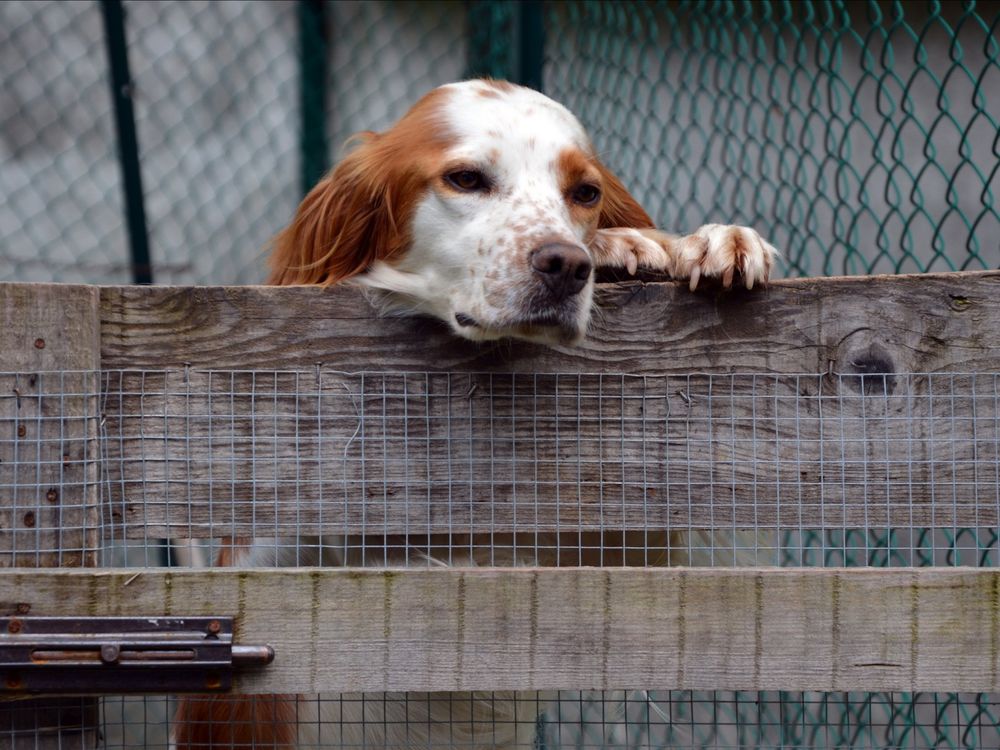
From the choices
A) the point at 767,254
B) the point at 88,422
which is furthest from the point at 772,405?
the point at 88,422

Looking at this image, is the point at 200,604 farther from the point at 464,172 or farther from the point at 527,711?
the point at 464,172

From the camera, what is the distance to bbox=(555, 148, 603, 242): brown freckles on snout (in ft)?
6.93

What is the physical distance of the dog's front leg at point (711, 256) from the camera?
161 cm

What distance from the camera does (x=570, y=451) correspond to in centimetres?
158

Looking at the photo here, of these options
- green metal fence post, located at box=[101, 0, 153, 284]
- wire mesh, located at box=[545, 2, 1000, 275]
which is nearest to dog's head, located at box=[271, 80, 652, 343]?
wire mesh, located at box=[545, 2, 1000, 275]

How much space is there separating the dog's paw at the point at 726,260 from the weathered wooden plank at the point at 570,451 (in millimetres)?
146

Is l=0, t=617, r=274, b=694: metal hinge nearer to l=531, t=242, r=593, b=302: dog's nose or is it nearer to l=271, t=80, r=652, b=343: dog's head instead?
l=271, t=80, r=652, b=343: dog's head

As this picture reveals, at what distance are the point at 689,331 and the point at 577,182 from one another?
24.2 inches

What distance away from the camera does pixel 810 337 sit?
1610 mm

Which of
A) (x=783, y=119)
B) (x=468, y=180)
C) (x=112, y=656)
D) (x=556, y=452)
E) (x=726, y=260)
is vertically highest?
(x=783, y=119)

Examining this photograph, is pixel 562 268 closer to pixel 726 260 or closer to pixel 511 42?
pixel 726 260

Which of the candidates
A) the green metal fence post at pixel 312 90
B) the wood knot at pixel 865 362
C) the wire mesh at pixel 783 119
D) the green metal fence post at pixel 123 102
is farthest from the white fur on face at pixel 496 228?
the green metal fence post at pixel 312 90

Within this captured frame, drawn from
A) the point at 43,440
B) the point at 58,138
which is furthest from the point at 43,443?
the point at 58,138

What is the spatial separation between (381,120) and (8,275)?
187 centimetres
